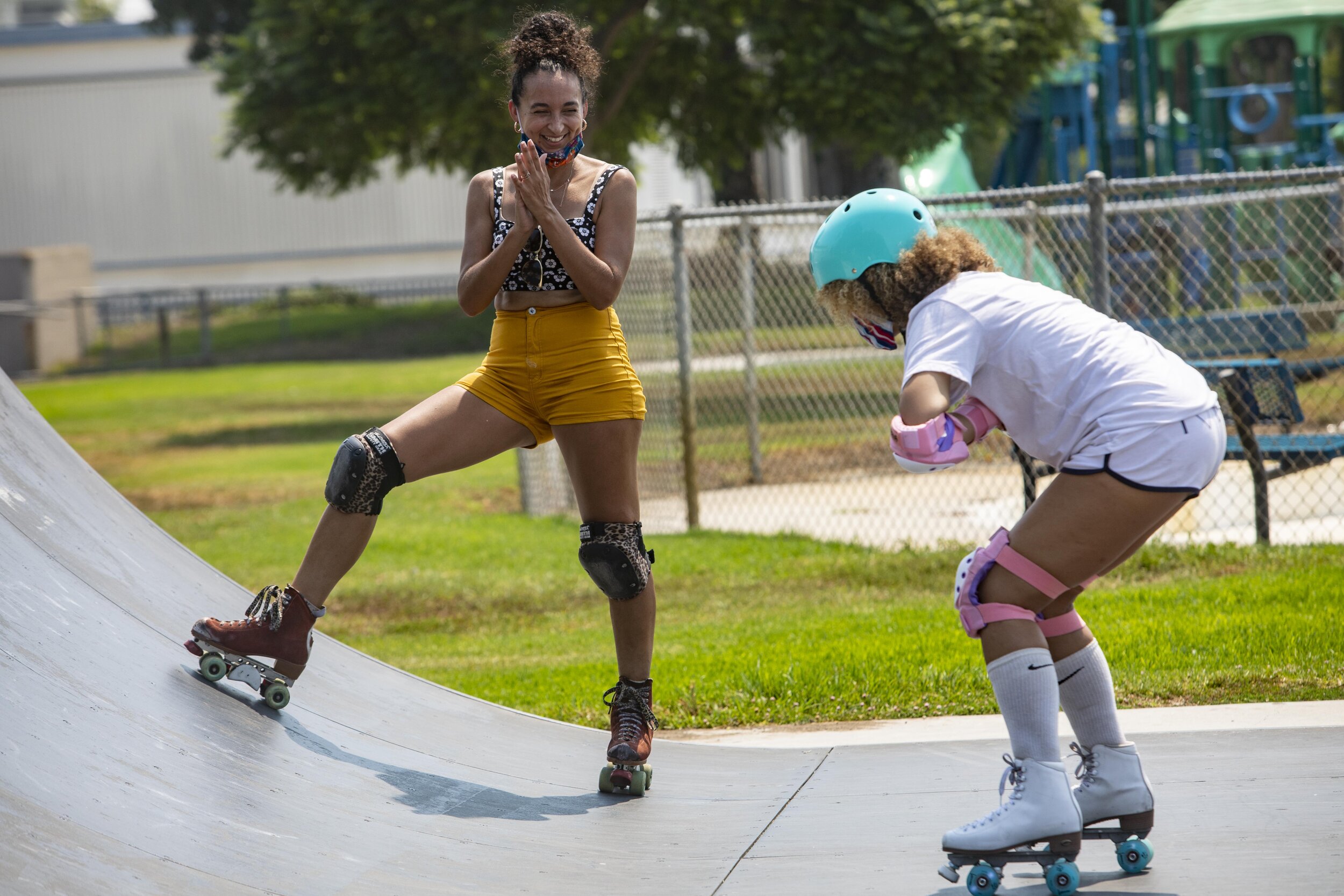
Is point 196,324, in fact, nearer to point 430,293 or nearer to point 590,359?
point 430,293

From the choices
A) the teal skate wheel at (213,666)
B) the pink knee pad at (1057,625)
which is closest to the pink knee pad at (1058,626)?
the pink knee pad at (1057,625)

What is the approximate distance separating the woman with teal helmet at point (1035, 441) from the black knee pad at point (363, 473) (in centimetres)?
138

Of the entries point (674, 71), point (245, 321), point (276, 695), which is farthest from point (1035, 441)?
point (245, 321)

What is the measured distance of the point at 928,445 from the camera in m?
3.01

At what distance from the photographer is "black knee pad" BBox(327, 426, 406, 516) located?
3.93 metres

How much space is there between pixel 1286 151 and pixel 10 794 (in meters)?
22.3

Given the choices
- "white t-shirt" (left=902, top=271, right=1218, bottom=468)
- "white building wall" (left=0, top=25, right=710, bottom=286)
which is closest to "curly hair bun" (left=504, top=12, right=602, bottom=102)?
"white t-shirt" (left=902, top=271, right=1218, bottom=468)

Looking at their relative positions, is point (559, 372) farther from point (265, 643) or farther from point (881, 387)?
point (881, 387)

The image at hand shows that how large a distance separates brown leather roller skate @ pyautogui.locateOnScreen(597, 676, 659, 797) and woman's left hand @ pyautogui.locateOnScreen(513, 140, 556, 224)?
1392 millimetres

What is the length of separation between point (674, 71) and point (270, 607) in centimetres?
1628

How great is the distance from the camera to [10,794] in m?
3.09

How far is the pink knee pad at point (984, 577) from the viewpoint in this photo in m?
3.15

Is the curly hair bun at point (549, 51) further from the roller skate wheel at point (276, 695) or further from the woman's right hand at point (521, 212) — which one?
the roller skate wheel at point (276, 695)

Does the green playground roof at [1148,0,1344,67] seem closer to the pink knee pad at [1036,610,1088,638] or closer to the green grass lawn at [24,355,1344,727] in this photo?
the green grass lawn at [24,355,1344,727]
